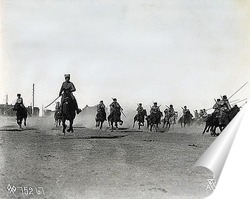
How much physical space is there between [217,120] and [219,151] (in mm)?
1225

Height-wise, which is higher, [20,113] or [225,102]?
[225,102]

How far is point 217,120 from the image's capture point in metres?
7.62

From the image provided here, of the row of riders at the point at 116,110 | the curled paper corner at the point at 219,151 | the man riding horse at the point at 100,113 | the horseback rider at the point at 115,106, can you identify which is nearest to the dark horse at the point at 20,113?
the row of riders at the point at 116,110

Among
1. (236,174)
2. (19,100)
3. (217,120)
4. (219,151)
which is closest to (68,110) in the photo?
(19,100)

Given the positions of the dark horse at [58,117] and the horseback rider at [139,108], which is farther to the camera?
the dark horse at [58,117]

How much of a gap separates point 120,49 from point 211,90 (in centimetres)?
131

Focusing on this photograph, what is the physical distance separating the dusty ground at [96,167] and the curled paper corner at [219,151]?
11 cm

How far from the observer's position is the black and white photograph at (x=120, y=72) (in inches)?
256

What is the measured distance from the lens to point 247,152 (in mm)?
6402

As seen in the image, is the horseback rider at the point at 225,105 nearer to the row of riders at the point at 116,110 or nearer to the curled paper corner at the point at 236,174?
the row of riders at the point at 116,110

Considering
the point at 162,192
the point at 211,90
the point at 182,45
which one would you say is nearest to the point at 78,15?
the point at 182,45

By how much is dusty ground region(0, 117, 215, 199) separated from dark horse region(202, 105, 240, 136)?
0.32 metres

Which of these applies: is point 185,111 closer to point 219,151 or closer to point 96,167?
point 219,151

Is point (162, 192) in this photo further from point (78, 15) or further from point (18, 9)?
point (18, 9)
